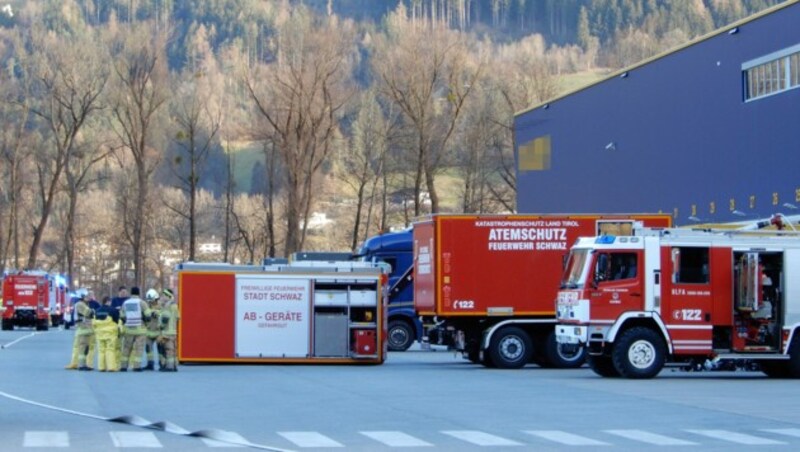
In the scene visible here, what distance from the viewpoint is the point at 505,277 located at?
30750 millimetres

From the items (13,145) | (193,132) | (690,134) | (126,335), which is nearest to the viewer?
(126,335)

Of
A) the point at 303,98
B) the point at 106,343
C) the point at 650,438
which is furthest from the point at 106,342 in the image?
the point at 303,98

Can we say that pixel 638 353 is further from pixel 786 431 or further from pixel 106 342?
pixel 106 342

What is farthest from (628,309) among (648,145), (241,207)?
(241,207)

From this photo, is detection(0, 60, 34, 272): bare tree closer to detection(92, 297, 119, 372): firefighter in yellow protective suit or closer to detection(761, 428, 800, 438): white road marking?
detection(92, 297, 119, 372): firefighter in yellow protective suit

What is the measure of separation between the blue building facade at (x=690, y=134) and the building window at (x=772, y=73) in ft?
0.13

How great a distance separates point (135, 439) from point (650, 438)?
576cm

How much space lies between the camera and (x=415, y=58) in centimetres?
7362

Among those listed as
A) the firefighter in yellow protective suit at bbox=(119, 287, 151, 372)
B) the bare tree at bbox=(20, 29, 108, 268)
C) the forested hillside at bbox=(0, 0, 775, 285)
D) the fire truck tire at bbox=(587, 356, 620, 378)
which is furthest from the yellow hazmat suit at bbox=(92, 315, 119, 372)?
the bare tree at bbox=(20, 29, 108, 268)

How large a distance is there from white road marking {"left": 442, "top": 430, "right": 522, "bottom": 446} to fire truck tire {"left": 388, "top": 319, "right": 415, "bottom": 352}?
24.5m

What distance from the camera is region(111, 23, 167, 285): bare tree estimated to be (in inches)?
3088

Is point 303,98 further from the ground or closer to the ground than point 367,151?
further from the ground

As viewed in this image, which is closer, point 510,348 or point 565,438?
point 565,438

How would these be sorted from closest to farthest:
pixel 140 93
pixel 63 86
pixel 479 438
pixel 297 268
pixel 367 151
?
pixel 479 438 < pixel 297 268 < pixel 140 93 < pixel 63 86 < pixel 367 151
